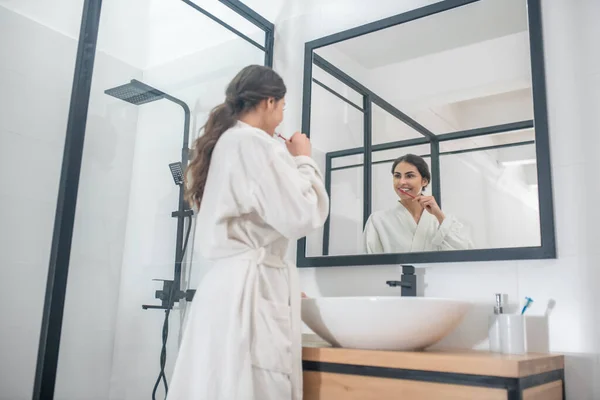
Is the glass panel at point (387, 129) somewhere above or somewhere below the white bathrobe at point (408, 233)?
above

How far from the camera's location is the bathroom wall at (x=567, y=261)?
146 cm

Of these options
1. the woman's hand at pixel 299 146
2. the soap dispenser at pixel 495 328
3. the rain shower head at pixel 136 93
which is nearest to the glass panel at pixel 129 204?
the rain shower head at pixel 136 93

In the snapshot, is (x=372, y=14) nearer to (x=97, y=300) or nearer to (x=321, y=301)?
(x=321, y=301)

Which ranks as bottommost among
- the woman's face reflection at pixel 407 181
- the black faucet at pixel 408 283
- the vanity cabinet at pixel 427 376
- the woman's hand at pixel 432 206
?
the vanity cabinet at pixel 427 376

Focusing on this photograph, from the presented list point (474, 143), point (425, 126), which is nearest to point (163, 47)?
point (425, 126)

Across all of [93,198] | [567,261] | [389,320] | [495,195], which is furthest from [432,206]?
[93,198]

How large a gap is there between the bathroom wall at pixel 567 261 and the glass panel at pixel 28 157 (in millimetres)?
1048

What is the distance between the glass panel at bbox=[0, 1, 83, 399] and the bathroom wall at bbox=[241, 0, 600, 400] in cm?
105

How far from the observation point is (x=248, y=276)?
1326 mm

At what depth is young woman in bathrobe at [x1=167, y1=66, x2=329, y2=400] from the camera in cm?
127

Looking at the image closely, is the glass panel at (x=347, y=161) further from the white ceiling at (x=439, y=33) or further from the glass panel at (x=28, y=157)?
the glass panel at (x=28, y=157)

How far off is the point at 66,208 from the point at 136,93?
1.46 ft

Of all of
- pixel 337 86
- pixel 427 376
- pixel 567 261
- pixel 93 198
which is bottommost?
pixel 427 376

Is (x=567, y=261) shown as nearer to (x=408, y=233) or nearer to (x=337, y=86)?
(x=408, y=233)
